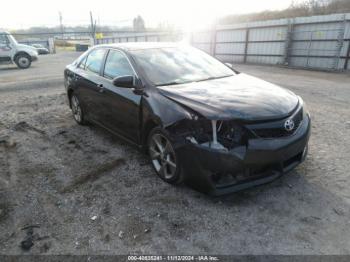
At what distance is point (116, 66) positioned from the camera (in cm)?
411

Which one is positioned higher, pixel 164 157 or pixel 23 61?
pixel 164 157

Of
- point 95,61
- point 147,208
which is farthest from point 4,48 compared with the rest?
point 147,208

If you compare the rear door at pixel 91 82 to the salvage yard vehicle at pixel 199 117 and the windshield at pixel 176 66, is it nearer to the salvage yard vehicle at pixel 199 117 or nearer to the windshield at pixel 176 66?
the salvage yard vehicle at pixel 199 117

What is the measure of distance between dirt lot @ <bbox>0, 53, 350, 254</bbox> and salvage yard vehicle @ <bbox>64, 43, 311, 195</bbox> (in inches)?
10.8

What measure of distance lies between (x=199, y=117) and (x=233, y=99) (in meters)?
0.48

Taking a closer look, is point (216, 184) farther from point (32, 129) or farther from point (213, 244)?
point (32, 129)

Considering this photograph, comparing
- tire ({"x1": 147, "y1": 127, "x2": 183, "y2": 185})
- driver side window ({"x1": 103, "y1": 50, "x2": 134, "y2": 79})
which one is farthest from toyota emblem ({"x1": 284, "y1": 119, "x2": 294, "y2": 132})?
driver side window ({"x1": 103, "y1": 50, "x2": 134, "y2": 79})

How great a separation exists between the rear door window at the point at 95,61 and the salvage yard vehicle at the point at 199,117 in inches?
6.3

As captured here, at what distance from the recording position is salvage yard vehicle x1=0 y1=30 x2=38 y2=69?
16156 mm

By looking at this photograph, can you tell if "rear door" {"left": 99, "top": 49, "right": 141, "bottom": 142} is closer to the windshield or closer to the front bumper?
the windshield

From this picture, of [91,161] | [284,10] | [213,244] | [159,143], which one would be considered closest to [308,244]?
[213,244]

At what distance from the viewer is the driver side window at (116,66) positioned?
12.6 ft

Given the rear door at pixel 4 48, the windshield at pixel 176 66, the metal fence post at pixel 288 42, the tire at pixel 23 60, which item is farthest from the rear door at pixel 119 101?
the tire at pixel 23 60

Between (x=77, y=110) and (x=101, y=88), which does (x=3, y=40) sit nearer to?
(x=77, y=110)
